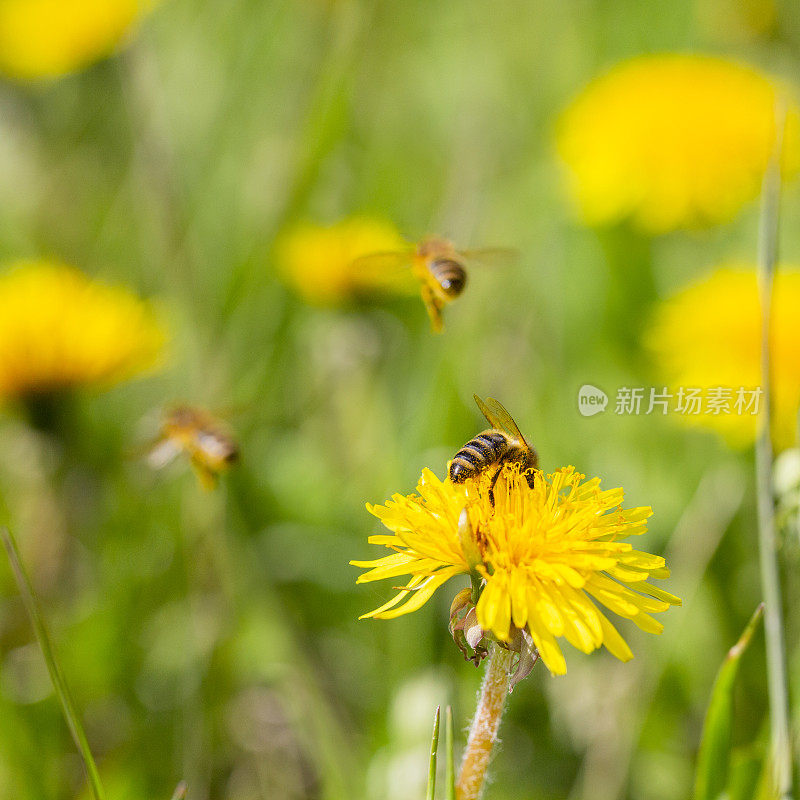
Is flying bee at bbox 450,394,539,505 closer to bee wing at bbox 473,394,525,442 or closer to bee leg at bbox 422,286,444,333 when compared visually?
bee wing at bbox 473,394,525,442

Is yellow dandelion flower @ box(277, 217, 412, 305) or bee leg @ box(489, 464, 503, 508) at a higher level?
yellow dandelion flower @ box(277, 217, 412, 305)

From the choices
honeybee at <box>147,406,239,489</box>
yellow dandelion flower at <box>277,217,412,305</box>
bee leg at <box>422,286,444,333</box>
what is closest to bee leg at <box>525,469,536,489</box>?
bee leg at <box>422,286,444,333</box>

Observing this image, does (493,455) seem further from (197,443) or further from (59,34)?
(59,34)

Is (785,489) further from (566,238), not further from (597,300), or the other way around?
(566,238)

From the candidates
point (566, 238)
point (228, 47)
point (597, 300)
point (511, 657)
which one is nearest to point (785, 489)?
point (511, 657)

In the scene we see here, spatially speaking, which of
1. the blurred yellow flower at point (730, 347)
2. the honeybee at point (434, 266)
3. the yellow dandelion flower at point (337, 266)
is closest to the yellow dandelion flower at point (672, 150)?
the blurred yellow flower at point (730, 347)
